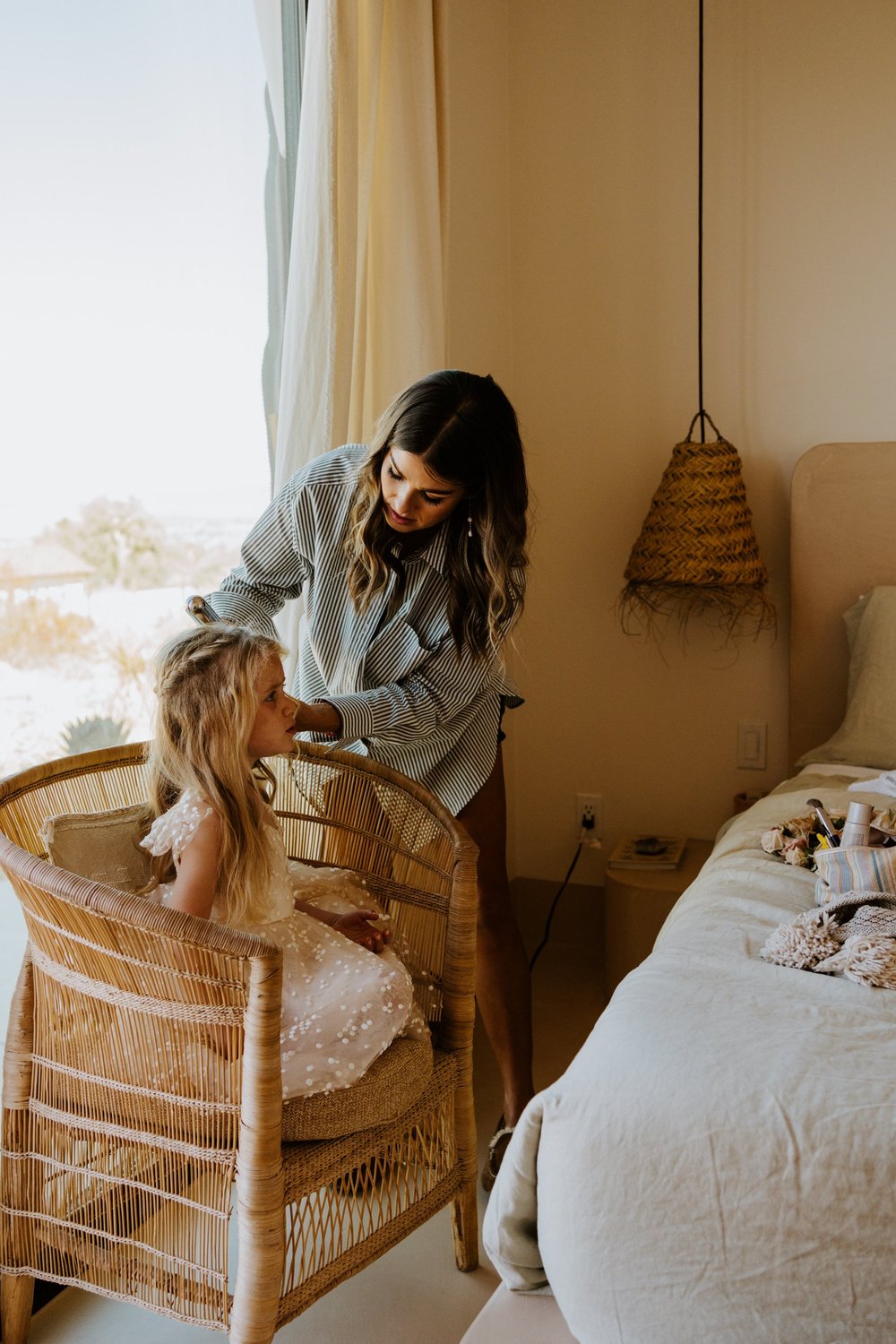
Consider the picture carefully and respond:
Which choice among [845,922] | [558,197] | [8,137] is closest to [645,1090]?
[845,922]

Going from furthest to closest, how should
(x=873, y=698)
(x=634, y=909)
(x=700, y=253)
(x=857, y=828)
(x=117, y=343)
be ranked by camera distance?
(x=700, y=253), (x=634, y=909), (x=873, y=698), (x=117, y=343), (x=857, y=828)

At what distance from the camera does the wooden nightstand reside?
2.49 meters

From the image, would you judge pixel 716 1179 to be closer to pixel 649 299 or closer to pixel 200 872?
pixel 200 872

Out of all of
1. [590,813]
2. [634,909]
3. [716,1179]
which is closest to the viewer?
[716,1179]

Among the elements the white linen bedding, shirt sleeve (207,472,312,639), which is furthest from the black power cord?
the white linen bedding

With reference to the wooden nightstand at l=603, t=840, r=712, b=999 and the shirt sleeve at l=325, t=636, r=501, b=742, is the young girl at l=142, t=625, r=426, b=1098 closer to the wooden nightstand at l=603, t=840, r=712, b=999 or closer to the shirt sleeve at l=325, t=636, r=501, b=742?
the shirt sleeve at l=325, t=636, r=501, b=742

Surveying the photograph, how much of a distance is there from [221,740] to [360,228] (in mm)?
1037

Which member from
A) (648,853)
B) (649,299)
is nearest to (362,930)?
(648,853)

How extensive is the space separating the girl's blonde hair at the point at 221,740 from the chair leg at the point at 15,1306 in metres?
0.54

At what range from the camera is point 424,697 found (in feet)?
5.84

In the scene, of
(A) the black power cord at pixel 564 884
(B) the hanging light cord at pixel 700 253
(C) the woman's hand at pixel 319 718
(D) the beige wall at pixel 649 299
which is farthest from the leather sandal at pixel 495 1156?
(B) the hanging light cord at pixel 700 253

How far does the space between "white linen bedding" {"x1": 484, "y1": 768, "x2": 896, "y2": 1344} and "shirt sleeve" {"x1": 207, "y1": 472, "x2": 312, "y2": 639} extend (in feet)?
2.89

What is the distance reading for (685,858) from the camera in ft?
8.79

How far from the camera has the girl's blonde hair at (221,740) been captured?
4.85 feet
